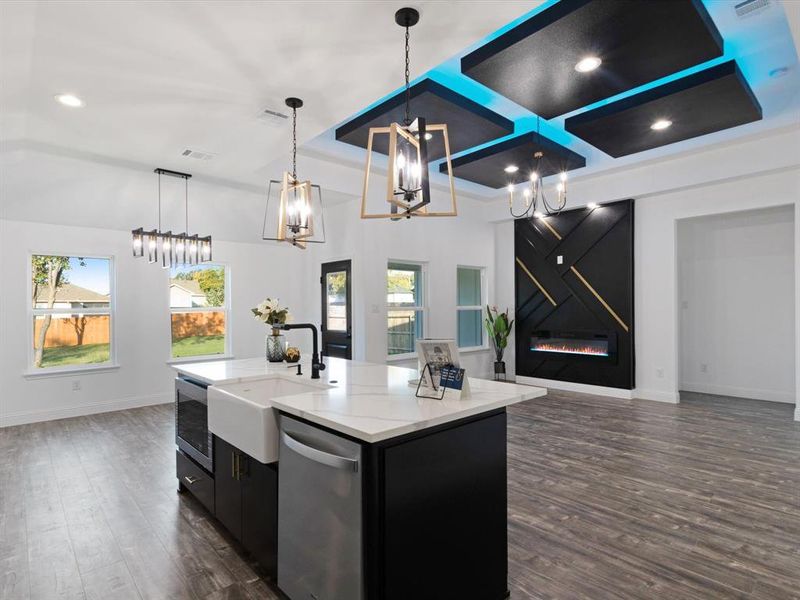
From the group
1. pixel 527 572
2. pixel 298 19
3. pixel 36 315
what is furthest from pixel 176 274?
pixel 527 572

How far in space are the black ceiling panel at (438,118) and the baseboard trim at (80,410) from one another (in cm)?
435

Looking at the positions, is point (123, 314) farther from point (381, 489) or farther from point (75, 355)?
point (381, 489)

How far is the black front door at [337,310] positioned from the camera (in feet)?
20.8

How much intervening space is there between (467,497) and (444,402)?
40 centimetres

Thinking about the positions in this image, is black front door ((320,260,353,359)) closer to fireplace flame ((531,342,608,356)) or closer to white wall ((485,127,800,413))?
fireplace flame ((531,342,608,356))

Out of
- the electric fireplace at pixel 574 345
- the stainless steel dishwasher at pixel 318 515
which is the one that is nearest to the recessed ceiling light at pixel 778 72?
the electric fireplace at pixel 574 345

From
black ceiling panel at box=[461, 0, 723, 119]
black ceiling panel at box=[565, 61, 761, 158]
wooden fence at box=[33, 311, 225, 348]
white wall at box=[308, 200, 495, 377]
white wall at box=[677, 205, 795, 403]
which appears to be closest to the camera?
black ceiling panel at box=[461, 0, 723, 119]

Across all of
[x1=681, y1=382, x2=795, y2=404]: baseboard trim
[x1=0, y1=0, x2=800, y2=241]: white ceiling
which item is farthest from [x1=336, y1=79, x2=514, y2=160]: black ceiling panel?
[x1=681, y1=382, x2=795, y2=404]: baseboard trim

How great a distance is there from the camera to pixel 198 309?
6586 mm

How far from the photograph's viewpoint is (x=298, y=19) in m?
2.23

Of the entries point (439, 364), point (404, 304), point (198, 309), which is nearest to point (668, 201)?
point (404, 304)

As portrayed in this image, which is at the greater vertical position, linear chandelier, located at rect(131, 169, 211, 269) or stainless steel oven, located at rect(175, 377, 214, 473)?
linear chandelier, located at rect(131, 169, 211, 269)

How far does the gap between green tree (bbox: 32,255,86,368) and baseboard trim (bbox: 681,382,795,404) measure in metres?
8.77

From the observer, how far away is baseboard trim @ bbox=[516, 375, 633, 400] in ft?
20.1
